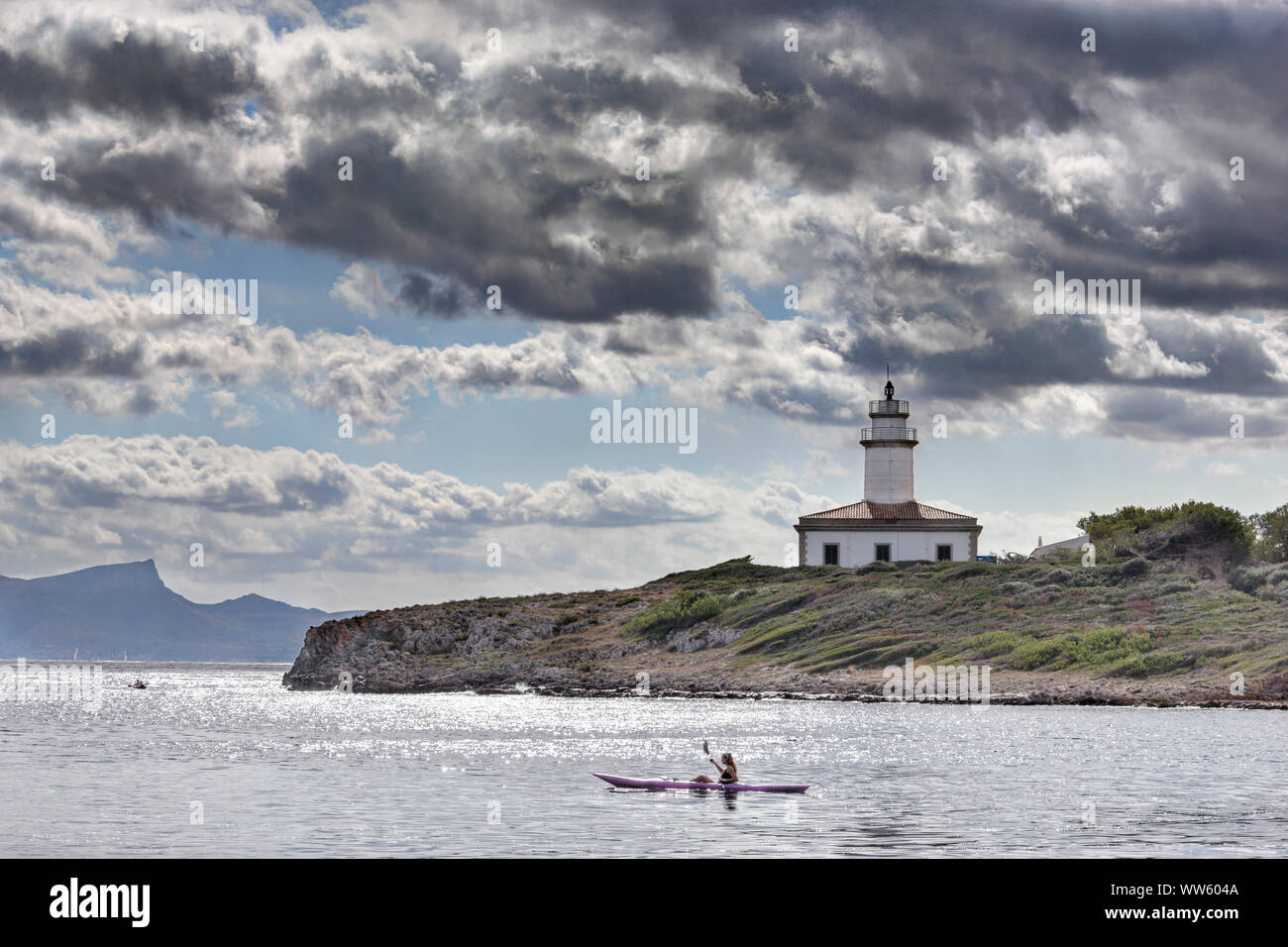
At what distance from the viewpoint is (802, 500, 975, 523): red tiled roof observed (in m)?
139

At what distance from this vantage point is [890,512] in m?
140

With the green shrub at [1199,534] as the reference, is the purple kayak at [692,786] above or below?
below

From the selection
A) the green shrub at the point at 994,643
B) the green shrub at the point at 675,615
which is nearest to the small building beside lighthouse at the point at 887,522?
the green shrub at the point at 675,615

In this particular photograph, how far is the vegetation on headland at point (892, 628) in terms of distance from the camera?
333 ft

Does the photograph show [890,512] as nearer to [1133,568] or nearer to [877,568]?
[877,568]

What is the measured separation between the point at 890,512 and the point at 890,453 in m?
6.26

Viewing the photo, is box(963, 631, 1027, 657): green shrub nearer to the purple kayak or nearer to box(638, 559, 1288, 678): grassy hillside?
box(638, 559, 1288, 678): grassy hillside

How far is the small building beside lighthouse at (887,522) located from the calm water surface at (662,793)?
44492mm

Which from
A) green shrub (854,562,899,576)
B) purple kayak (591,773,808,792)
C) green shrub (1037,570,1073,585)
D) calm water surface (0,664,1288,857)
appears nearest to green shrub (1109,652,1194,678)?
calm water surface (0,664,1288,857)

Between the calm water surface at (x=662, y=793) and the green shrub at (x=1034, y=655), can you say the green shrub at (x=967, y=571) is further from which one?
the calm water surface at (x=662, y=793)

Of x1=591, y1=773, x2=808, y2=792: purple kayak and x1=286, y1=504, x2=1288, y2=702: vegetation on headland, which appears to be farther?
x1=286, y1=504, x2=1288, y2=702: vegetation on headland
